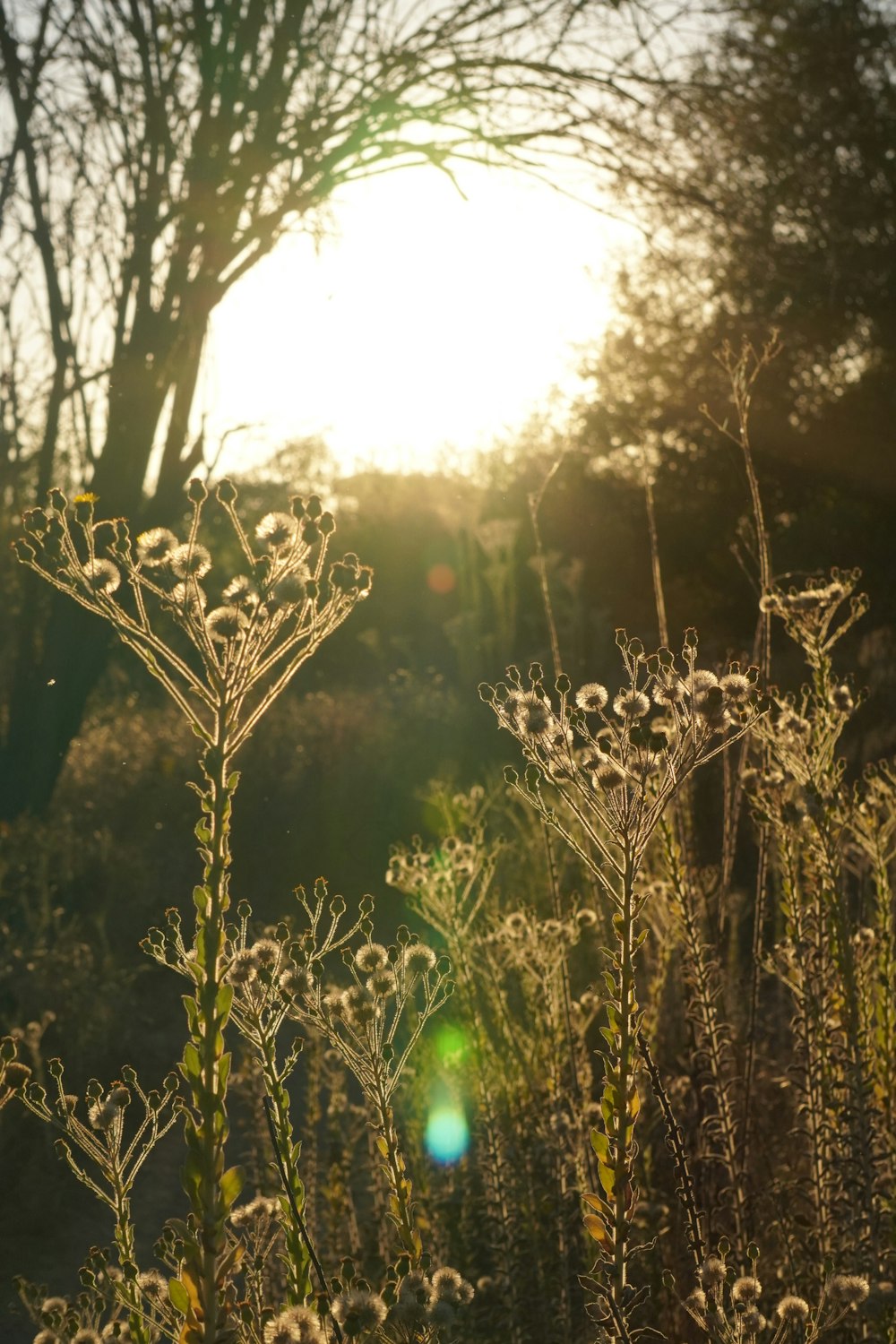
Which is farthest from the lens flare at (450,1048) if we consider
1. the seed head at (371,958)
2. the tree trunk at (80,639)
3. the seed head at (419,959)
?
the tree trunk at (80,639)

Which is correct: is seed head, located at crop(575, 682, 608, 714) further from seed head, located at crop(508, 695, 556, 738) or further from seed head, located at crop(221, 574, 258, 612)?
seed head, located at crop(221, 574, 258, 612)

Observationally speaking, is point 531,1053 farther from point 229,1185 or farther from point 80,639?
point 80,639

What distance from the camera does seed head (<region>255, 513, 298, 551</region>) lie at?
4.92ft

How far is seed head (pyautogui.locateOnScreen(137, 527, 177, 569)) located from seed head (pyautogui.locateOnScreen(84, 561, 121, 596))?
0.04 meters

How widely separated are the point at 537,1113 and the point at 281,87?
6878 mm

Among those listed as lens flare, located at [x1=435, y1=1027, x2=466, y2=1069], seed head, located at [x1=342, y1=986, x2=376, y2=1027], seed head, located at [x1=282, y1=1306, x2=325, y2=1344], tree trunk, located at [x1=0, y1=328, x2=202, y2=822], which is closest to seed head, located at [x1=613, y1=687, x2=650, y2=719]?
seed head, located at [x1=342, y1=986, x2=376, y2=1027]

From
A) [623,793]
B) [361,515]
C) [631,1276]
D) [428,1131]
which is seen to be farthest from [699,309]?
[623,793]

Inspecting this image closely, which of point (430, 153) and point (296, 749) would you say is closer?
point (430, 153)

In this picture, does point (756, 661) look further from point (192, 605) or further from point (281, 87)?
point (281, 87)

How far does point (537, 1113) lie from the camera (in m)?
3.40

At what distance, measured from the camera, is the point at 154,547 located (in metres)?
1.56

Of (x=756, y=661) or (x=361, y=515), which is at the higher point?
(x=361, y=515)

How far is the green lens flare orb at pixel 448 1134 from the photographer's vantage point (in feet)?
15.0

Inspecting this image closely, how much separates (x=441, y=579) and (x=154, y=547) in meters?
20.7
